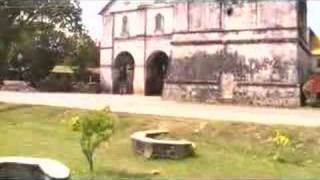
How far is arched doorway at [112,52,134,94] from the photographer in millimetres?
41656

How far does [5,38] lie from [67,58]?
12.8 m

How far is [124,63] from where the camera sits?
43938 mm

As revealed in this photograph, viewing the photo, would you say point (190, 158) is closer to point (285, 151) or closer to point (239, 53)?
point (285, 151)

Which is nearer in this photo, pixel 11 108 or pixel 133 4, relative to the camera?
pixel 11 108

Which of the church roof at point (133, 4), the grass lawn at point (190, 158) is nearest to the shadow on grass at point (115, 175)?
the grass lawn at point (190, 158)

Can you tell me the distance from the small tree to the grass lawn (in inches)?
18.7

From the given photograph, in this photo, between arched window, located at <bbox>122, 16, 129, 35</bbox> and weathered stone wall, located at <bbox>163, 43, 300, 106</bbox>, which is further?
arched window, located at <bbox>122, 16, 129, 35</bbox>

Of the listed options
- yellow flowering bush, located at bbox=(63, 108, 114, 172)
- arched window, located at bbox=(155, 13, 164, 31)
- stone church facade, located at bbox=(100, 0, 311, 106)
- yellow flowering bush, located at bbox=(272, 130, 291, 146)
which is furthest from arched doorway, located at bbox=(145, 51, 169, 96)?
yellow flowering bush, located at bbox=(63, 108, 114, 172)

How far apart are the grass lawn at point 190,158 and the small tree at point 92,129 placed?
475 mm

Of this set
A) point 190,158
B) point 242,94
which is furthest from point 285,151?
point 242,94

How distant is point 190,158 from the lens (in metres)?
13.9

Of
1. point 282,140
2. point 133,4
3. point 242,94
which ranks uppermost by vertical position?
point 133,4

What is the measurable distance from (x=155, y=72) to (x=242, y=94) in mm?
12887

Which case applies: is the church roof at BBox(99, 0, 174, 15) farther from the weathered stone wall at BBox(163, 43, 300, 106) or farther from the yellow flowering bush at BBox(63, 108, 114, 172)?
the yellow flowering bush at BBox(63, 108, 114, 172)
